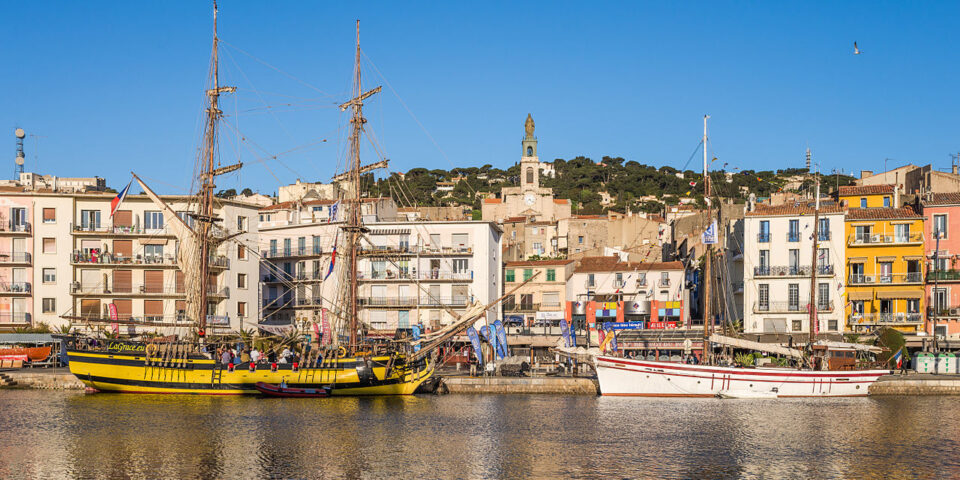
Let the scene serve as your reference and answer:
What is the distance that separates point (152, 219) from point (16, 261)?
372 inches

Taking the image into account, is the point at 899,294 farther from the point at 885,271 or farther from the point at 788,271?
the point at 788,271

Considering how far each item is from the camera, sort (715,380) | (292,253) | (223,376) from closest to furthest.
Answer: (715,380), (223,376), (292,253)

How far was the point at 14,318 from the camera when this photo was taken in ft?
232

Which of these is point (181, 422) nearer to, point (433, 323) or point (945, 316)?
point (433, 323)

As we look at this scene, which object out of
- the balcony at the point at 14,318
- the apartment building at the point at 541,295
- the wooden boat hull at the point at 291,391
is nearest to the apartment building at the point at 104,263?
the balcony at the point at 14,318

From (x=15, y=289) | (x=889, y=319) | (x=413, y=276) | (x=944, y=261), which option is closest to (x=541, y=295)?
(x=413, y=276)

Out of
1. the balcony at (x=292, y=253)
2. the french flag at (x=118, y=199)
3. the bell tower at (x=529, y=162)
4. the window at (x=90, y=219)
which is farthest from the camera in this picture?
the bell tower at (x=529, y=162)

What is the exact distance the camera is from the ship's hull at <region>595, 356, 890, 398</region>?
5544 cm

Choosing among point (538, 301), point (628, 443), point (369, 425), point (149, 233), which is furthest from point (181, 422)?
point (538, 301)

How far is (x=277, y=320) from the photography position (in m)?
80.8

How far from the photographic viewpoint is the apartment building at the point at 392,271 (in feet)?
249

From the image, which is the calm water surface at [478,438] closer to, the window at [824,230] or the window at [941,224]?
the window at [824,230]

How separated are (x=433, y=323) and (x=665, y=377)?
81.0 feet

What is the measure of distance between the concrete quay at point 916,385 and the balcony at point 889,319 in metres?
10.1
